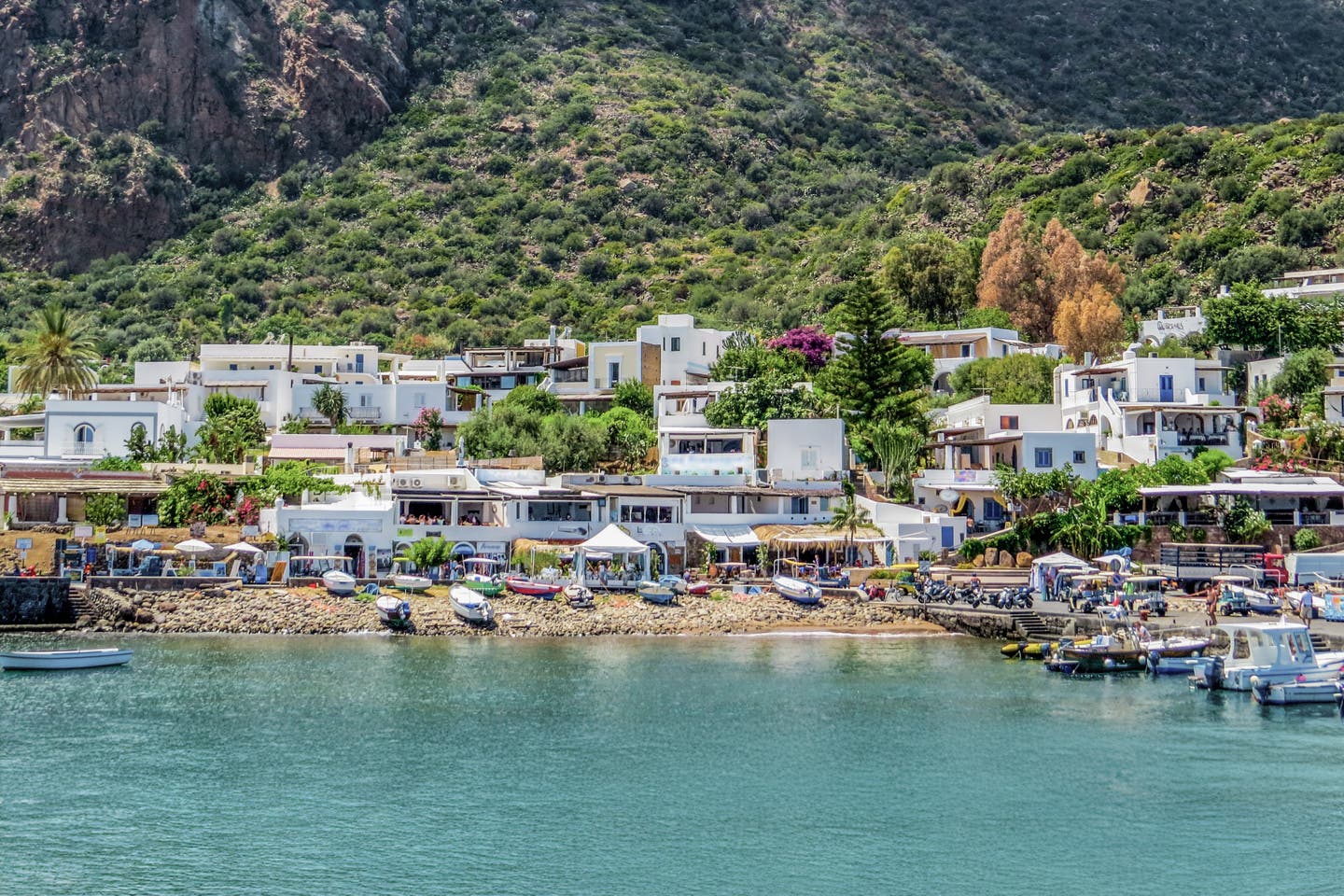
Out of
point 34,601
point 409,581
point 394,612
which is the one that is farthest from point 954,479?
point 34,601

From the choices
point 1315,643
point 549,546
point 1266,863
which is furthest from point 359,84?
point 1266,863

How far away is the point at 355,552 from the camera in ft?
196

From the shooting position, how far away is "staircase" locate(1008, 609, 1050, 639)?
51188 millimetres

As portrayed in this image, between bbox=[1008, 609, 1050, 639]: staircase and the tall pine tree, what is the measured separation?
19033 millimetres

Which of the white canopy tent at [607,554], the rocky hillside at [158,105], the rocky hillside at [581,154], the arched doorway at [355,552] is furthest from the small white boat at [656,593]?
the rocky hillside at [158,105]

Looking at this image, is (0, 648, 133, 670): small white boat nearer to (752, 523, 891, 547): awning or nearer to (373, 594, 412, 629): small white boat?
(373, 594, 412, 629): small white boat

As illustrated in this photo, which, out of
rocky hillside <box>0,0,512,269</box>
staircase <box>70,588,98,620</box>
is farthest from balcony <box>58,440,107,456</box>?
rocky hillside <box>0,0,512,269</box>

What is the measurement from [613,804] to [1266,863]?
41.6 feet

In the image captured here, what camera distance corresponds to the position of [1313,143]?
108 m

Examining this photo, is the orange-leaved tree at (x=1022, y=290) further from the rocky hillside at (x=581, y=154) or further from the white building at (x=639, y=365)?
the white building at (x=639, y=365)

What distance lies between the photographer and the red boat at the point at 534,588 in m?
56.2

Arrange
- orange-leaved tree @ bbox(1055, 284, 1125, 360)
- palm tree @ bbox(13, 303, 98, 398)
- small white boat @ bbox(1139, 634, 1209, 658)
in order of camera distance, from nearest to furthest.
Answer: small white boat @ bbox(1139, 634, 1209, 658) < palm tree @ bbox(13, 303, 98, 398) < orange-leaved tree @ bbox(1055, 284, 1125, 360)

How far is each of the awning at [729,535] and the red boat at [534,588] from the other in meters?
7.00

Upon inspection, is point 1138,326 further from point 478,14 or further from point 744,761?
point 478,14
